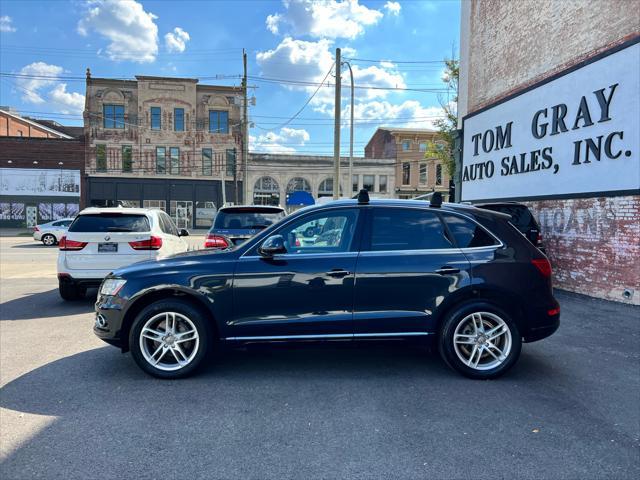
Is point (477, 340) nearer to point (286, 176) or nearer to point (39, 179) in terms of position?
point (286, 176)

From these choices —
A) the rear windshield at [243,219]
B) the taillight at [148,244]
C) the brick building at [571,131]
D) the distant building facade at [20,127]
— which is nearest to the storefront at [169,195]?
the distant building facade at [20,127]

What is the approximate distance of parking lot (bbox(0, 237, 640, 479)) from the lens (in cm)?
277

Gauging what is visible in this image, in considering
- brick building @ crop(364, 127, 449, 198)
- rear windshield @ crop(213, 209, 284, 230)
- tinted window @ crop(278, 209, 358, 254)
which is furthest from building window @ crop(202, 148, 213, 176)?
tinted window @ crop(278, 209, 358, 254)

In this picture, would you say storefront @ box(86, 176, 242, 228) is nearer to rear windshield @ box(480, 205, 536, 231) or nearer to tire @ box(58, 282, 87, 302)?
tire @ box(58, 282, 87, 302)

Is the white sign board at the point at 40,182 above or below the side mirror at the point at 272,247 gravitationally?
above

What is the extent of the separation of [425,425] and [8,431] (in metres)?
3.12

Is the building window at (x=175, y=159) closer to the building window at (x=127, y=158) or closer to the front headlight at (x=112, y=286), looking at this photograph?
the building window at (x=127, y=158)

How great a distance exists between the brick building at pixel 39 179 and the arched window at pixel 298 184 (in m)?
17.7

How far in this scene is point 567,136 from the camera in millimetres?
8852

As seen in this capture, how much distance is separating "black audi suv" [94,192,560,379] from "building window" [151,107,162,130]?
3647cm

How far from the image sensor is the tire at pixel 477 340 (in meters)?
4.18

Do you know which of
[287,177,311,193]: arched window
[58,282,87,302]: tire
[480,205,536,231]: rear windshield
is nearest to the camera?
[58,282,87,302]: tire

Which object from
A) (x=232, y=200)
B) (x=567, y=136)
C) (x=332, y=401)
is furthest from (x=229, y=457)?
(x=232, y=200)

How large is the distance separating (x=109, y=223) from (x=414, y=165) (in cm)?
4028
